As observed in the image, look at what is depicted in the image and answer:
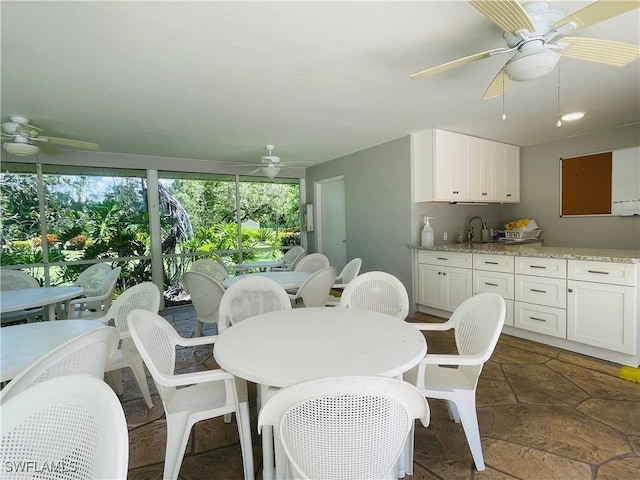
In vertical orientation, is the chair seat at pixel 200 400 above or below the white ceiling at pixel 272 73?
below

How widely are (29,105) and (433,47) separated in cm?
319

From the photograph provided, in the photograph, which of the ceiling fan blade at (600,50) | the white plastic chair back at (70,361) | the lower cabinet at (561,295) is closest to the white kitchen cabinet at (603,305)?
the lower cabinet at (561,295)

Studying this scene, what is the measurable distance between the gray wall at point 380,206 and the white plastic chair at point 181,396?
3128 millimetres

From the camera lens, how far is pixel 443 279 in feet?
12.6

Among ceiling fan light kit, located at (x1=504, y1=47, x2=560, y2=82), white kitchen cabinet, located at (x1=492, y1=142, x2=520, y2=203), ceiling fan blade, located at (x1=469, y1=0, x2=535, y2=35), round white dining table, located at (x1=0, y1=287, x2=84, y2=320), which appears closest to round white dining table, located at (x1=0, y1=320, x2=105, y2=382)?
round white dining table, located at (x1=0, y1=287, x2=84, y2=320)

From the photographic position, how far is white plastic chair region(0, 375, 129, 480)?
776 millimetres

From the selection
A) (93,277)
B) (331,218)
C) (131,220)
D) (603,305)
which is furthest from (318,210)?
→ (603,305)

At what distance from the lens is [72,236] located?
4.27 m

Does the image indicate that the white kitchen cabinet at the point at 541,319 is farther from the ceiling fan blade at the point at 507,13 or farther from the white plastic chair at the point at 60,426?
the white plastic chair at the point at 60,426

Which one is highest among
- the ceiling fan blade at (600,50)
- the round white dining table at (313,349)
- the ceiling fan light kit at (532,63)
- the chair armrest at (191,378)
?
the ceiling fan blade at (600,50)

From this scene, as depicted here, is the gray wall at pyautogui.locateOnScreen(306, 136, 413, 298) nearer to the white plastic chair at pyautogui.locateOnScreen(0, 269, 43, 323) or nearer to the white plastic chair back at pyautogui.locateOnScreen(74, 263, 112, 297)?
the white plastic chair back at pyautogui.locateOnScreen(74, 263, 112, 297)

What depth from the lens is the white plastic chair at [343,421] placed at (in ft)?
2.71

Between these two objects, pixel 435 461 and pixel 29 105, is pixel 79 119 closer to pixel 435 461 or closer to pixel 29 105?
pixel 29 105

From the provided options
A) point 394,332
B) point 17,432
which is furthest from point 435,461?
point 17,432
